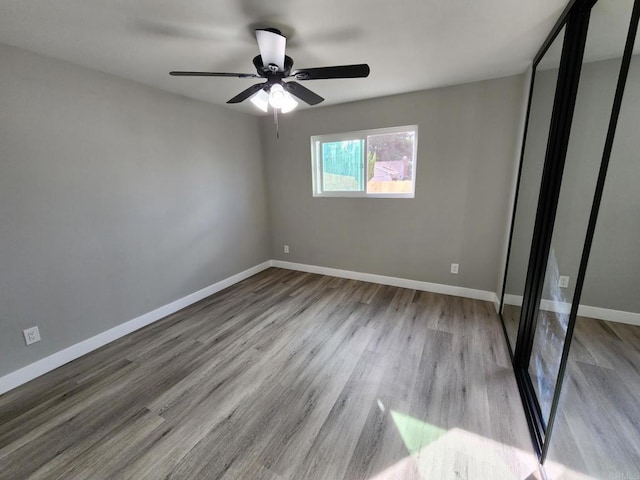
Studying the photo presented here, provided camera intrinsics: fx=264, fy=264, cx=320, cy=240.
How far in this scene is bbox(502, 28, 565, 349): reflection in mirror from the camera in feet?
5.78

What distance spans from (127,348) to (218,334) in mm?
756

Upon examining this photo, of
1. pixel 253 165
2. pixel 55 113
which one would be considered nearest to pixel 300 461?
pixel 55 113

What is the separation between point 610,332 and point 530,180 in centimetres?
114

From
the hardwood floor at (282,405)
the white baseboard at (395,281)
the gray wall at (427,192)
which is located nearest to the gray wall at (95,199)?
the hardwood floor at (282,405)

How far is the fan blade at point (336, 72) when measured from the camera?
1.56 metres

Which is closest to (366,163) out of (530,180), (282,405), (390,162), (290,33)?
(390,162)

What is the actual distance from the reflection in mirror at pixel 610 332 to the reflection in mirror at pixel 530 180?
1.52ft

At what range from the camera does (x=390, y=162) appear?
3.26m

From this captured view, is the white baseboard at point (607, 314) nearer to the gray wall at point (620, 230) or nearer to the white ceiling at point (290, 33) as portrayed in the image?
the gray wall at point (620, 230)

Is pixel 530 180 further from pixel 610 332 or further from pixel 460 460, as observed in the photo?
pixel 460 460

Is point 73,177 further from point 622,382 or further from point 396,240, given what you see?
point 622,382

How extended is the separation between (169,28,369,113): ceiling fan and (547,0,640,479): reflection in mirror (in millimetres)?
1194

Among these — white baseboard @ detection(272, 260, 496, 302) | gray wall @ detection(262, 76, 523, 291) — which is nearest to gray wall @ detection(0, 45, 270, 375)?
gray wall @ detection(262, 76, 523, 291)

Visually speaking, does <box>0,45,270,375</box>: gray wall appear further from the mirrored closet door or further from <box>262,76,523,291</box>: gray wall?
the mirrored closet door
